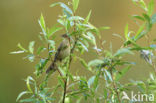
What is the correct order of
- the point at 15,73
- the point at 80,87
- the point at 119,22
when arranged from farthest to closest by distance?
the point at 15,73 < the point at 119,22 < the point at 80,87

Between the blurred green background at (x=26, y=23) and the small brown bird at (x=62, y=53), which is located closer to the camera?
the small brown bird at (x=62, y=53)

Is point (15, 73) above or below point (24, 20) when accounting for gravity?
below

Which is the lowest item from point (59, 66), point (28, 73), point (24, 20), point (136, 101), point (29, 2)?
point (28, 73)

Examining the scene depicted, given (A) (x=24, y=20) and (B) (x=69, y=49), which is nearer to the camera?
(B) (x=69, y=49)

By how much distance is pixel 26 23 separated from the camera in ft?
7.59

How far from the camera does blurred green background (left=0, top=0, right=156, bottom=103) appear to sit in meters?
2.12

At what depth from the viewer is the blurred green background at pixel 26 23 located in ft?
6.95

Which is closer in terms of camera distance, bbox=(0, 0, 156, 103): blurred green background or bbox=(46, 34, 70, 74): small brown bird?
bbox=(46, 34, 70, 74): small brown bird

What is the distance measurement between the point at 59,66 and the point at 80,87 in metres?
0.09

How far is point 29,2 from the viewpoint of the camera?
2.35m

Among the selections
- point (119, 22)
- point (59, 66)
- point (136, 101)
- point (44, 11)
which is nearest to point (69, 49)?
point (59, 66)

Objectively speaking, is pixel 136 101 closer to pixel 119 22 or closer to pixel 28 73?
pixel 119 22

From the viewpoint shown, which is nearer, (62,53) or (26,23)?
(62,53)

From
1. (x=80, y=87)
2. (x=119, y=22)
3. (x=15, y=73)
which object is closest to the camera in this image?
(x=80, y=87)
